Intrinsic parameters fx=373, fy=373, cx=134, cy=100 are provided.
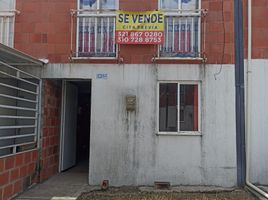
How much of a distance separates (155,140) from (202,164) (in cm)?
130

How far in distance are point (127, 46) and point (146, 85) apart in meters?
1.11

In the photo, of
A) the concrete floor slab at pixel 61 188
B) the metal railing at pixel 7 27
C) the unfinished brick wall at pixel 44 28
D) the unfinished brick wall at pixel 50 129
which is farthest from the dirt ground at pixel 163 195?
the metal railing at pixel 7 27

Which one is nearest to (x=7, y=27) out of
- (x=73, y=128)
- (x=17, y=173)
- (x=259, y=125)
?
(x=73, y=128)

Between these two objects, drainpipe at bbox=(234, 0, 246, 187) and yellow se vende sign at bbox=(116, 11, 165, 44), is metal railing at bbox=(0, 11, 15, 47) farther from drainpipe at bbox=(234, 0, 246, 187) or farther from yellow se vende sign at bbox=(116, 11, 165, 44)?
drainpipe at bbox=(234, 0, 246, 187)

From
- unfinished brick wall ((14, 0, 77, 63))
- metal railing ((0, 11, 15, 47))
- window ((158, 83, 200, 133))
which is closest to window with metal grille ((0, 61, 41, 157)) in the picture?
unfinished brick wall ((14, 0, 77, 63))

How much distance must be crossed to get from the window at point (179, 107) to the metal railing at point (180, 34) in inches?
35.2

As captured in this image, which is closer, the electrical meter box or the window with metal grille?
the window with metal grille

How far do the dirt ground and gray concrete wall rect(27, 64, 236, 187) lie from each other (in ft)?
2.14

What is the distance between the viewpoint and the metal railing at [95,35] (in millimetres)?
9523

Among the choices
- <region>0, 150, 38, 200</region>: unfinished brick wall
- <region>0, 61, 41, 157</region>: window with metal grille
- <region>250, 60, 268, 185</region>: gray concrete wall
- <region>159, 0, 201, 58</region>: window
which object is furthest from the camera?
<region>159, 0, 201, 58</region>: window

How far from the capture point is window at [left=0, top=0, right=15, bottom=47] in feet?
31.6

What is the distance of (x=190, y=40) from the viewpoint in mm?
9492

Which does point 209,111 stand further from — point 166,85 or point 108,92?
point 108,92

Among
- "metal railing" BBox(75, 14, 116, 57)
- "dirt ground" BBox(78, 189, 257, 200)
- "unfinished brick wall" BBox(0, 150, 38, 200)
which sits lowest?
"dirt ground" BBox(78, 189, 257, 200)
